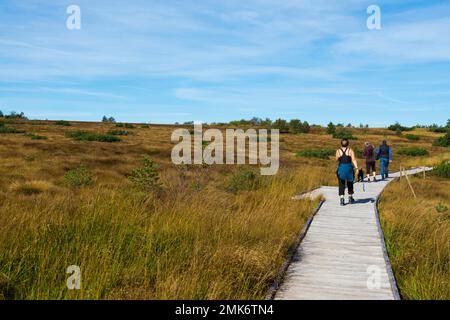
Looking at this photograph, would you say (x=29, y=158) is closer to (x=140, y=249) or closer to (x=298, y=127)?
Result: (x=140, y=249)

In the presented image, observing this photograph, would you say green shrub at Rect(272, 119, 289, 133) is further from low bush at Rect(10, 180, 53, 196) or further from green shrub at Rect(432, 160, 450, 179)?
low bush at Rect(10, 180, 53, 196)

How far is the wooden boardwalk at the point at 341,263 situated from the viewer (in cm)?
569

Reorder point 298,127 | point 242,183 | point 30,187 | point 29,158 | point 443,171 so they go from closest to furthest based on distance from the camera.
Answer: point 242,183 < point 30,187 < point 443,171 < point 29,158 < point 298,127

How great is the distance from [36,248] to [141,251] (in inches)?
53.2

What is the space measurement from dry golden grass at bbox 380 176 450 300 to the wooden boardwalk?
297 mm

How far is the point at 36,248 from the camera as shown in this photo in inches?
227

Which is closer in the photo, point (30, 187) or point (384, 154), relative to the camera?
point (30, 187)

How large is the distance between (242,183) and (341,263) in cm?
846

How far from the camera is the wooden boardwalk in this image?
5.69 m

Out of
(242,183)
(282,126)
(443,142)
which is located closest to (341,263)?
(242,183)

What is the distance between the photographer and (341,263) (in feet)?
23.1

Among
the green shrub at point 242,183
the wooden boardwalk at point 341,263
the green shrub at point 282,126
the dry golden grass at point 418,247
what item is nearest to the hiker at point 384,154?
the dry golden grass at point 418,247
